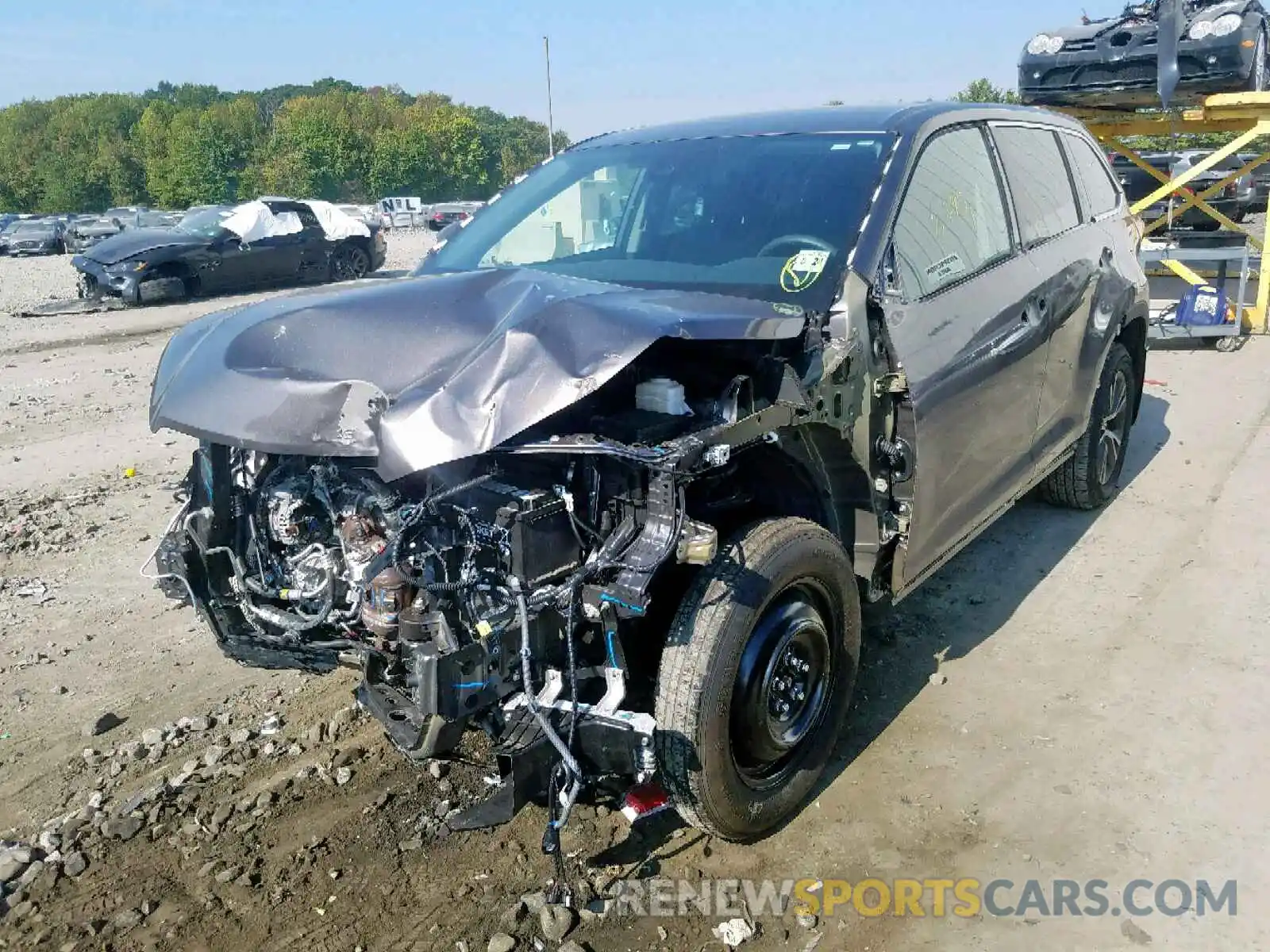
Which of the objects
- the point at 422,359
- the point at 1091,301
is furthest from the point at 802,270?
the point at 1091,301

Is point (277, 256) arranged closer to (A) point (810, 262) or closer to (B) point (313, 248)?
(B) point (313, 248)

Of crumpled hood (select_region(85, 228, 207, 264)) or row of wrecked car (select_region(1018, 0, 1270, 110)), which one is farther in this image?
crumpled hood (select_region(85, 228, 207, 264))

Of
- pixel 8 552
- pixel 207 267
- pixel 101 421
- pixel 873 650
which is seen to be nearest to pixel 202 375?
pixel 873 650

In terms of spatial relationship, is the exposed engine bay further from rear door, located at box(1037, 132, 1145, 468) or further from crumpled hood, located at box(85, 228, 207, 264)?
crumpled hood, located at box(85, 228, 207, 264)

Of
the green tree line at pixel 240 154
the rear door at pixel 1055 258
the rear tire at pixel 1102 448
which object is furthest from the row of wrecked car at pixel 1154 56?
the green tree line at pixel 240 154

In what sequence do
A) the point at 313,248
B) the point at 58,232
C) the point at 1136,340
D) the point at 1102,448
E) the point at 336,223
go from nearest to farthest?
the point at 1102,448, the point at 1136,340, the point at 313,248, the point at 336,223, the point at 58,232

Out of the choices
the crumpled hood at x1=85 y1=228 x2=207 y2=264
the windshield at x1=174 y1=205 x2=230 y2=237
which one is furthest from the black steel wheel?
the crumpled hood at x1=85 y1=228 x2=207 y2=264

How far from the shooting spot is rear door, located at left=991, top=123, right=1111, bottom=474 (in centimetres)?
425

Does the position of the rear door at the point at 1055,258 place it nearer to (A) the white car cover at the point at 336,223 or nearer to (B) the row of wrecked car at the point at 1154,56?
(B) the row of wrecked car at the point at 1154,56

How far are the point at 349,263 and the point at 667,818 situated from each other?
16.2 meters

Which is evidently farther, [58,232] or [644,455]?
[58,232]

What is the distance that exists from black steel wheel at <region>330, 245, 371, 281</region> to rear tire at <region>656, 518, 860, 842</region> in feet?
50.4

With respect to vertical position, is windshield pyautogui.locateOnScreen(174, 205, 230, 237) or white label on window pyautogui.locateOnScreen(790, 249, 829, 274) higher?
windshield pyautogui.locateOnScreen(174, 205, 230, 237)

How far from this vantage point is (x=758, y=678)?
2.84 meters
